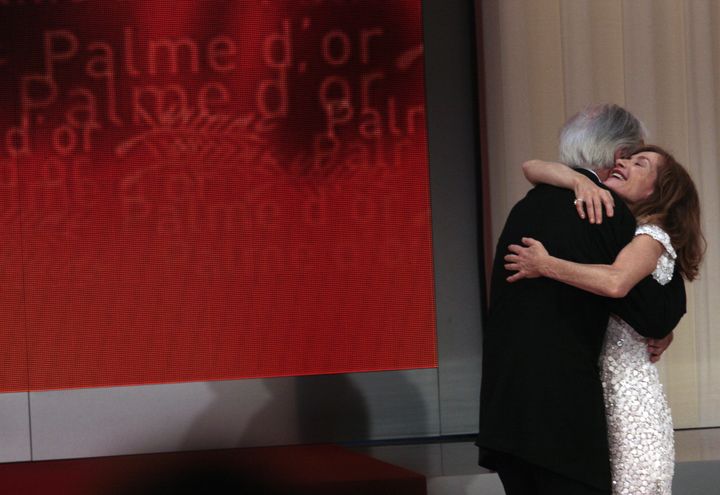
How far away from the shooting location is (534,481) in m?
1.77

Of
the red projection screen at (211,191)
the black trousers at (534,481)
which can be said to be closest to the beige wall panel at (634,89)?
the red projection screen at (211,191)

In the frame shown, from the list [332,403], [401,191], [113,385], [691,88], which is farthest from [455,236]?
[113,385]

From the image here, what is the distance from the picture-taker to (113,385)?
3.97 metres

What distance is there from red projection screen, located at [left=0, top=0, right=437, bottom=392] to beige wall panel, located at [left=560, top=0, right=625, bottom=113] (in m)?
0.59

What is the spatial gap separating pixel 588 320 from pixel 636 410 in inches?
7.6

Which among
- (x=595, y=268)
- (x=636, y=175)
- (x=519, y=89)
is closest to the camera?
(x=595, y=268)

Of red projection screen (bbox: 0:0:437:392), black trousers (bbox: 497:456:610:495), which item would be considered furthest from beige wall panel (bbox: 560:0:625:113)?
black trousers (bbox: 497:456:610:495)

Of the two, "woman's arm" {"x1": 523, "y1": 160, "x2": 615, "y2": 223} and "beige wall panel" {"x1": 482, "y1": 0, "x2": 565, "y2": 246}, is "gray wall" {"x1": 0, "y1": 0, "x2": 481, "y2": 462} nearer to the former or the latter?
"beige wall panel" {"x1": 482, "y1": 0, "x2": 565, "y2": 246}

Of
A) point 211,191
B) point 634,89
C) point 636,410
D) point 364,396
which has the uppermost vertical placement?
point 634,89

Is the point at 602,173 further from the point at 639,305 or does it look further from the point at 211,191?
the point at 211,191

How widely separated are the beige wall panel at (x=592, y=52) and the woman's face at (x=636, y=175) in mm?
2168

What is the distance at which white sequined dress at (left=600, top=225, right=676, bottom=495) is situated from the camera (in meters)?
1.79

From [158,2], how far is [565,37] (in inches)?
63.6

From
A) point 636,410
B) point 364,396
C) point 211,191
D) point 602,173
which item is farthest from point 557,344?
point 211,191
